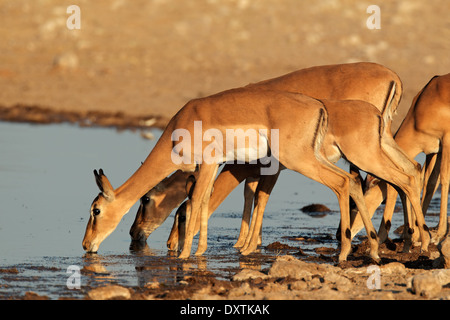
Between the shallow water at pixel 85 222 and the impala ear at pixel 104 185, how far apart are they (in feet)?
2.19

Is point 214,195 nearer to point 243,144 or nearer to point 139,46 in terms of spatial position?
point 243,144

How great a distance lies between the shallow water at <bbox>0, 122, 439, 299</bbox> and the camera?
9.75m

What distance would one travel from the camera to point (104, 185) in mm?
11445

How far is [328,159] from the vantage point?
11.3 m

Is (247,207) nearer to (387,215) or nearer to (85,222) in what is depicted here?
(387,215)

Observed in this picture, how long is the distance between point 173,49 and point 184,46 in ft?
1.49

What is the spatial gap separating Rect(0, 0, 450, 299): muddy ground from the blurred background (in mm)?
36

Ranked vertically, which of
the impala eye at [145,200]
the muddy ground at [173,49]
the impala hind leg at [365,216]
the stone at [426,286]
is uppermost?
the muddy ground at [173,49]

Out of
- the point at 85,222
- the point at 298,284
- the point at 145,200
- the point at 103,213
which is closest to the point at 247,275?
the point at 298,284

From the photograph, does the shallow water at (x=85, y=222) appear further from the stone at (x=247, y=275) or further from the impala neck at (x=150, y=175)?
the impala neck at (x=150, y=175)

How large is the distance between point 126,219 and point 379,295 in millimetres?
6409

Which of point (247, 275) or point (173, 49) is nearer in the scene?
point (247, 275)

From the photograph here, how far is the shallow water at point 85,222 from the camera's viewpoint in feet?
32.0

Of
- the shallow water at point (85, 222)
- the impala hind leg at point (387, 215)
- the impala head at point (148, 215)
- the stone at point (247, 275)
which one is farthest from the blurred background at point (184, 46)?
the stone at point (247, 275)
